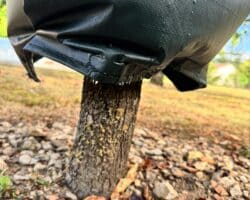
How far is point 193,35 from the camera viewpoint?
29.3 inches

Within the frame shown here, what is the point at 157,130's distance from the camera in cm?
174

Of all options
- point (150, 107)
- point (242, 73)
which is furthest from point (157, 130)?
point (242, 73)

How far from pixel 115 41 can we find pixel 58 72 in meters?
2.31

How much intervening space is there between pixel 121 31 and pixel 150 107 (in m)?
1.57

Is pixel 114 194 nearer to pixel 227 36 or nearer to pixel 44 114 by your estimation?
pixel 227 36

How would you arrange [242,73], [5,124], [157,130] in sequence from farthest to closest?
[242,73], [157,130], [5,124]

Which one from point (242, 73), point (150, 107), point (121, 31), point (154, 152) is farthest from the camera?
point (242, 73)

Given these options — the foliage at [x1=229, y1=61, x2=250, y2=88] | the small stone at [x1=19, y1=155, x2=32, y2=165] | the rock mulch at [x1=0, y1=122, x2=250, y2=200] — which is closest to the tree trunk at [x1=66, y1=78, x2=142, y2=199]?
the rock mulch at [x1=0, y1=122, x2=250, y2=200]

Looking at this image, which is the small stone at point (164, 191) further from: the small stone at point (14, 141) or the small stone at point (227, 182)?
the small stone at point (14, 141)

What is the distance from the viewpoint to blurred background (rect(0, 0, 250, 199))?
1.25 metres

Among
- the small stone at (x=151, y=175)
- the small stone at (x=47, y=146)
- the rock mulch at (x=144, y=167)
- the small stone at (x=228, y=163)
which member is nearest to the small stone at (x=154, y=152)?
the rock mulch at (x=144, y=167)

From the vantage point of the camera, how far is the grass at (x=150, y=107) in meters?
1.77

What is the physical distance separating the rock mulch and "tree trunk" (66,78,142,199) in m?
0.06

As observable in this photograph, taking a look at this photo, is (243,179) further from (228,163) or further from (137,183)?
(137,183)
